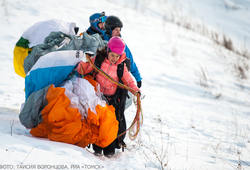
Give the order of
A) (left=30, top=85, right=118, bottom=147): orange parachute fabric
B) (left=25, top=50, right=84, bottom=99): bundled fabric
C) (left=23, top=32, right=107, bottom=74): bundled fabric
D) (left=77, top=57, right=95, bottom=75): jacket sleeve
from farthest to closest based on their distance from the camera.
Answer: (left=23, top=32, right=107, bottom=74): bundled fabric → (left=77, top=57, right=95, bottom=75): jacket sleeve → (left=25, top=50, right=84, bottom=99): bundled fabric → (left=30, top=85, right=118, bottom=147): orange parachute fabric

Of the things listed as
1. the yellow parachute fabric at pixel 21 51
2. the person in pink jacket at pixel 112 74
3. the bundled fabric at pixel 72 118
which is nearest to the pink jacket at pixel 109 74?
the person in pink jacket at pixel 112 74

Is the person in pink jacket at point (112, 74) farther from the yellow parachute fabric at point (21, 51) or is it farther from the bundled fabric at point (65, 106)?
the yellow parachute fabric at point (21, 51)

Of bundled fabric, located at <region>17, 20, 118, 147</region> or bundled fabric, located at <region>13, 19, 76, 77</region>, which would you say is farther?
bundled fabric, located at <region>13, 19, 76, 77</region>

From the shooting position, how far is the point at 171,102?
504 cm

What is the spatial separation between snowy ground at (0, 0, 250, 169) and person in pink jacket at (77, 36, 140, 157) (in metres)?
0.22

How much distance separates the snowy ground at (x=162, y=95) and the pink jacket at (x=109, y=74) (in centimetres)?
75

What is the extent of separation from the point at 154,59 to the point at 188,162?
16.2 feet

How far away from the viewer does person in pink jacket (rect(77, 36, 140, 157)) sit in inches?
99.7

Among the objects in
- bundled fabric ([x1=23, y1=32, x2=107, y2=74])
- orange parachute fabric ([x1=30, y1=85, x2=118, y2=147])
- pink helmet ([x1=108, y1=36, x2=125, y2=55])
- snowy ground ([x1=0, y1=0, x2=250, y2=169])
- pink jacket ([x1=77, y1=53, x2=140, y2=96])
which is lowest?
snowy ground ([x1=0, y1=0, x2=250, y2=169])

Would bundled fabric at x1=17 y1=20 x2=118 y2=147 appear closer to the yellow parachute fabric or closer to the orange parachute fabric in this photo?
the orange parachute fabric

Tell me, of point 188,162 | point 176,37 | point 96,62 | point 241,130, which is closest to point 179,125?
point 241,130

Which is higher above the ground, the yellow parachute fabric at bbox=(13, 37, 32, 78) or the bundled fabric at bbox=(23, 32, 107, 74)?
the bundled fabric at bbox=(23, 32, 107, 74)

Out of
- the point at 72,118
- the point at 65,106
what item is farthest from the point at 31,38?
the point at 72,118

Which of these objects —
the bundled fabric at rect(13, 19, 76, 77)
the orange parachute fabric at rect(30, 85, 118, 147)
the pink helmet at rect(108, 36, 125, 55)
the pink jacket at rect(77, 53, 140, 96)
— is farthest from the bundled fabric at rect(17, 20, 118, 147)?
the bundled fabric at rect(13, 19, 76, 77)
